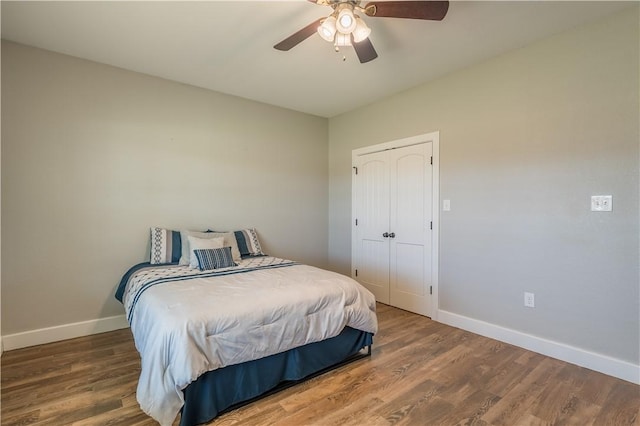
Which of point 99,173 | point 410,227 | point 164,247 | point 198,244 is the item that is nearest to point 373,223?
point 410,227

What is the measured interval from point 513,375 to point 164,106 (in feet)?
13.3

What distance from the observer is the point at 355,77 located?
332 cm

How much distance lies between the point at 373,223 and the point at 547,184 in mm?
1970

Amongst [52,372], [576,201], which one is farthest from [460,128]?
[52,372]

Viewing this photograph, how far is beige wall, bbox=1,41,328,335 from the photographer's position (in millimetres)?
2680

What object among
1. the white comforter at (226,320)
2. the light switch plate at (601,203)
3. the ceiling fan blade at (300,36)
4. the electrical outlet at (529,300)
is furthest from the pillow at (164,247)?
the light switch plate at (601,203)

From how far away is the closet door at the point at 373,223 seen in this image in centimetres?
395

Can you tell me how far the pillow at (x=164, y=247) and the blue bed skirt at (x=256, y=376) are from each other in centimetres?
170

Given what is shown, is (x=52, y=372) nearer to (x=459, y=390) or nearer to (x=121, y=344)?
(x=121, y=344)

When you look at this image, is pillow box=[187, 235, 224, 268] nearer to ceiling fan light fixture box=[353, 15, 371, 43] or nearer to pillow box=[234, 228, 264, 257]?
pillow box=[234, 228, 264, 257]

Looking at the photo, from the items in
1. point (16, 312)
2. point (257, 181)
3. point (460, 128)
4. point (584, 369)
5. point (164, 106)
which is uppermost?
point (164, 106)

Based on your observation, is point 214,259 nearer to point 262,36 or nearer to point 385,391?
point 385,391

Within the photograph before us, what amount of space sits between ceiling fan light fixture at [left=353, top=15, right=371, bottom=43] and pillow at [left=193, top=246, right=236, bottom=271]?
218 centimetres

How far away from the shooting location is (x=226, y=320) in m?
1.80
